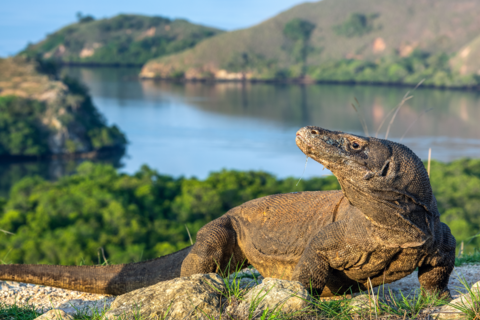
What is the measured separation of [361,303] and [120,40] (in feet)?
586

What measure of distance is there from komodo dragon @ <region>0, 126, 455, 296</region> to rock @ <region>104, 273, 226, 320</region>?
76cm

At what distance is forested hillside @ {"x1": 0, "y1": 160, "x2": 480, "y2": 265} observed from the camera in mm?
21891

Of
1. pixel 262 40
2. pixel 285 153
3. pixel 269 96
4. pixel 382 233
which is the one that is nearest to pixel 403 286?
pixel 382 233

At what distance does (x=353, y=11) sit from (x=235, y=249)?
467ft

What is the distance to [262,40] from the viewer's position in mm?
137250

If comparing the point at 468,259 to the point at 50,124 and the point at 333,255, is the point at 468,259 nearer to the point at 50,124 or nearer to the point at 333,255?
the point at 333,255

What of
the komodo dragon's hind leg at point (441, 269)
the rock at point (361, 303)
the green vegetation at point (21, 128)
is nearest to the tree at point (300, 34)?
the green vegetation at point (21, 128)

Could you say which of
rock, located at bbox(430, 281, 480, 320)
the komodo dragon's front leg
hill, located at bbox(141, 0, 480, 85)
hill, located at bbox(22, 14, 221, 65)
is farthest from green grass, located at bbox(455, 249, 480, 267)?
hill, located at bbox(22, 14, 221, 65)

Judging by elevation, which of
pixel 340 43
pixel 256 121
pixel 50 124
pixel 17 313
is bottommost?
pixel 256 121

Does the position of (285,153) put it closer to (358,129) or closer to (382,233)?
(358,129)

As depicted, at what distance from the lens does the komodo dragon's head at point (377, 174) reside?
349 centimetres

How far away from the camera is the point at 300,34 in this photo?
5295 inches

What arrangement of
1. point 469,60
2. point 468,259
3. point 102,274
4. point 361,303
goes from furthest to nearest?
point 469,60 < point 468,259 < point 102,274 < point 361,303

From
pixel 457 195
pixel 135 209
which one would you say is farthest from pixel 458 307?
pixel 457 195
